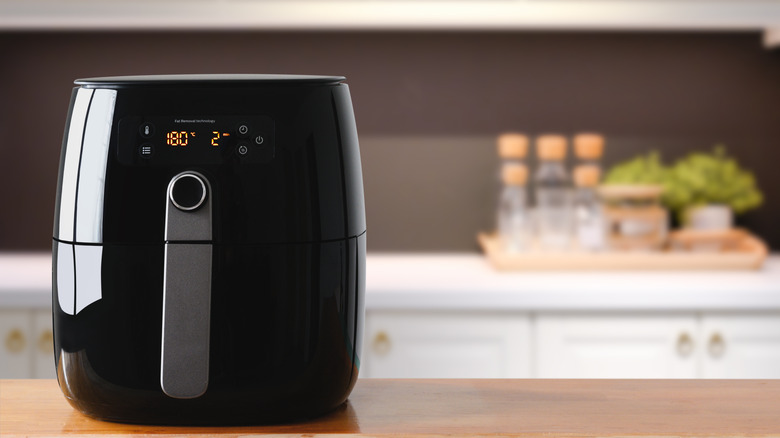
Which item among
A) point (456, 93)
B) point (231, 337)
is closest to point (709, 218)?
point (456, 93)

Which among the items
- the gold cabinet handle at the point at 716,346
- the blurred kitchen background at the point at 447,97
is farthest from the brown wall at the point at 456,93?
the gold cabinet handle at the point at 716,346

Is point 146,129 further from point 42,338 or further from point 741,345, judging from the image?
point 741,345

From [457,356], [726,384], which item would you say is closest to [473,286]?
[457,356]

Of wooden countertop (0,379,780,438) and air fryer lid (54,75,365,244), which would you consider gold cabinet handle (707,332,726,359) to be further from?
air fryer lid (54,75,365,244)

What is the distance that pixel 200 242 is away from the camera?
1.69 ft

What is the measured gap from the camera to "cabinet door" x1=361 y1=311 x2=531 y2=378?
1904 millimetres

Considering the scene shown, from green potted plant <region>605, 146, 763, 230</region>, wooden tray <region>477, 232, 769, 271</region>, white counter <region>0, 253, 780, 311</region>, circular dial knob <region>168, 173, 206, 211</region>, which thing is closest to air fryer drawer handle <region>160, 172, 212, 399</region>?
circular dial knob <region>168, 173, 206, 211</region>

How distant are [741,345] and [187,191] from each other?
1.65m

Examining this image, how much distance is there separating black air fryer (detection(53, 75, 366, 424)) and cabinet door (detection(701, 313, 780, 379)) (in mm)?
1541

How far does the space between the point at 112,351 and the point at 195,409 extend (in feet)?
0.20

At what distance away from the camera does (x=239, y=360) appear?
0.53 m

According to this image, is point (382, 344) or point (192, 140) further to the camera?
point (382, 344)

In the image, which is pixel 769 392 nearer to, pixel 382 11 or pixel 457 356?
pixel 457 356

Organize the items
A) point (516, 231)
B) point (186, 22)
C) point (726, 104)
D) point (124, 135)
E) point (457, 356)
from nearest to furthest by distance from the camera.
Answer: point (124, 135) → point (457, 356) → point (186, 22) → point (516, 231) → point (726, 104)
